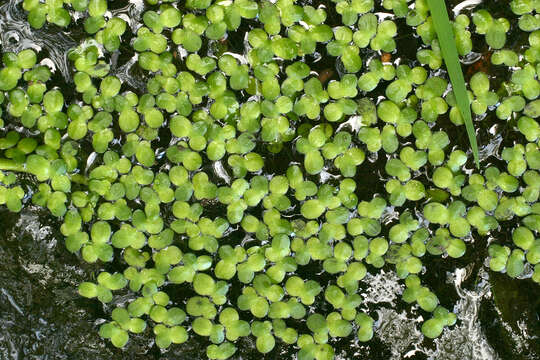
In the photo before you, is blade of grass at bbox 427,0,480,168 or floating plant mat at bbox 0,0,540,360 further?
floating plant mat at bbox 0,0,540,360

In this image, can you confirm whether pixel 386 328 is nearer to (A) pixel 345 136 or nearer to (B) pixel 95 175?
(A) pixel 345 136

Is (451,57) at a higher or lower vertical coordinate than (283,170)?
higher

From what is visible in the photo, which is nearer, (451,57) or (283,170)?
(451,57)

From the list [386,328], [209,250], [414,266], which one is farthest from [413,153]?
[209,250]

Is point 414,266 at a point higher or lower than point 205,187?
lower
